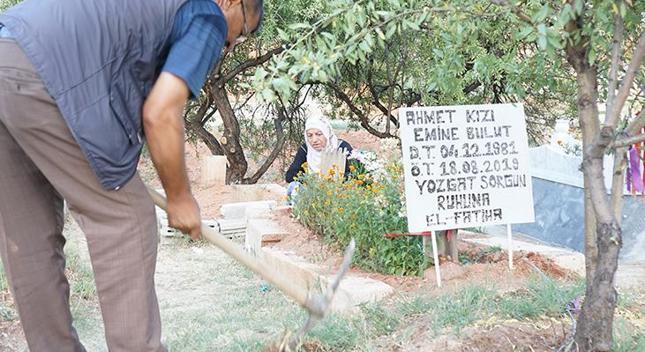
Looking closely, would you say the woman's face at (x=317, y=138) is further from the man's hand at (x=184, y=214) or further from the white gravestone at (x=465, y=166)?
the man's hand at (x=184, y=214)

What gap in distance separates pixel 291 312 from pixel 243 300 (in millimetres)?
1069

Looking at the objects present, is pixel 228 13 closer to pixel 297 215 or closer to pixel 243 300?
pixel 243 300

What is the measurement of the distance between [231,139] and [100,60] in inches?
390

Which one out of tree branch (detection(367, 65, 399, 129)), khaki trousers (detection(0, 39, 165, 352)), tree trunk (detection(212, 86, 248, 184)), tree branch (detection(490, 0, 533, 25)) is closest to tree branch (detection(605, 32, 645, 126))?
tree branch (detection(490, 0, 533, 25))

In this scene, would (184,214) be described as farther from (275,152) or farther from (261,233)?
(275,152)

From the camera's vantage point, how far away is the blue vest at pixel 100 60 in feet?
8.18


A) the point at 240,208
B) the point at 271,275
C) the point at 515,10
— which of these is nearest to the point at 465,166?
the point at 515,10

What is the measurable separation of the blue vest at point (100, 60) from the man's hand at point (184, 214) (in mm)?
189

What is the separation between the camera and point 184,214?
2738mm

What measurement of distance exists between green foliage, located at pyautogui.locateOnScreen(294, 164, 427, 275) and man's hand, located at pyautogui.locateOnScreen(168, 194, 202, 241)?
9.52ft

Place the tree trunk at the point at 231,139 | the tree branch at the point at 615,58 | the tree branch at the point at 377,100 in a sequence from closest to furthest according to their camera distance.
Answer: the tree branch at the point at 615,58
the tree trunk at the point at 231,139
the tree branch at the point at 377,100

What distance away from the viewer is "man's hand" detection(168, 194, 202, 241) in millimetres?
2715

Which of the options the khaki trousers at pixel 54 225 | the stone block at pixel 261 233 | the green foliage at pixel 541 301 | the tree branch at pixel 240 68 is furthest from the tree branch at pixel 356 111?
the khaki trousers at pixel 54 225

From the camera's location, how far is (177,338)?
4414 millimetres
